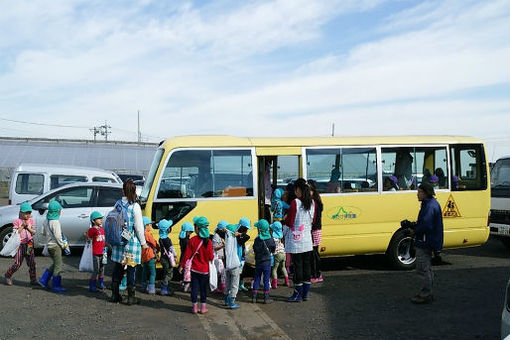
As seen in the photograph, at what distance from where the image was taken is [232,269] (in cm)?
698

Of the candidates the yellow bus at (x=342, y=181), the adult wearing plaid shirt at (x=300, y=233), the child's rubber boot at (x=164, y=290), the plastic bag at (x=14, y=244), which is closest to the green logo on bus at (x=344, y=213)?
the yellow bus at (x=342, y=181)

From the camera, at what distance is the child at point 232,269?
700 centimetres

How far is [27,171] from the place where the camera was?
43.2ft

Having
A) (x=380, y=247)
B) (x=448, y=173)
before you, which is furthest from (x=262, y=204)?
(x=448, y=173)

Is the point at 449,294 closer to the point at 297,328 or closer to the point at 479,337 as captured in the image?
the point at 479,337

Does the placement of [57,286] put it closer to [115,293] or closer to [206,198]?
[115,293]

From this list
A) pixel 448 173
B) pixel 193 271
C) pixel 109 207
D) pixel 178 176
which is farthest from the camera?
pixel 109 207

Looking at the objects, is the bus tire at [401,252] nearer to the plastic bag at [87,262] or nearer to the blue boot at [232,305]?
the blue boot at [232,305]

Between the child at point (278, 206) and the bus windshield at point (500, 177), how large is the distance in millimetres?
6605

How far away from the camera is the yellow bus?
8547 millimetres

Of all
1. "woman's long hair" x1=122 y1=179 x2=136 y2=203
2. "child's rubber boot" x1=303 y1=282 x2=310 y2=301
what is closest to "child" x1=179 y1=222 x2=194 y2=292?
"woman's long hair" x1=122 y1=179 x2=136 y2=203

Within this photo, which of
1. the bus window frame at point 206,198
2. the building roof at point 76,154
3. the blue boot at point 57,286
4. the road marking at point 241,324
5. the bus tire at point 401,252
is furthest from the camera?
the building roof at point 76,154

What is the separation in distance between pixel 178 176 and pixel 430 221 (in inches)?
167

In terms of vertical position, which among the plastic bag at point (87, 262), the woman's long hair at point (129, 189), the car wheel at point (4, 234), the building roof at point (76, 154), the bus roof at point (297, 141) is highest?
the building roof at point (76, 154)
